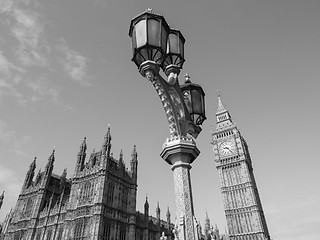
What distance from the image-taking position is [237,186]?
52.8 meters

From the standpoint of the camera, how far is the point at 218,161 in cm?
5762

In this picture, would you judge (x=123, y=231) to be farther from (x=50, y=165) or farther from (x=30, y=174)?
(x=30, y=174)

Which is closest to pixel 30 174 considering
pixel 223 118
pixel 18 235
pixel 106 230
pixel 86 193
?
pixel 18 235

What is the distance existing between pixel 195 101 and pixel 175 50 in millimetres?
1519

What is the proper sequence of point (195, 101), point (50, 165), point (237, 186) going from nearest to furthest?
point (195, 101)
point (50, 165)
point (237, 186)

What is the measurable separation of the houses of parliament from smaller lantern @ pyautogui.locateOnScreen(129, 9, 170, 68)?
104ft

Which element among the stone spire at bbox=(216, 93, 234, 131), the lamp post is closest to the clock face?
the stone spire at bbox=(216, 93, 234, 131)

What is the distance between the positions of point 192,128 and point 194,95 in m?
1.20

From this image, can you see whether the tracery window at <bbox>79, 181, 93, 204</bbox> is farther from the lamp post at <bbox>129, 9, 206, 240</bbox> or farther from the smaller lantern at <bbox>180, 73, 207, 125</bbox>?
the lamp post at <bbox>129, 9, 206, 240</bbox>

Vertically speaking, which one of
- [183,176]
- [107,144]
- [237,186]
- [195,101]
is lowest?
[183,176]

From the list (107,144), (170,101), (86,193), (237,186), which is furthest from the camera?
(237,186)

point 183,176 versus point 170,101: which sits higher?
point 170,101

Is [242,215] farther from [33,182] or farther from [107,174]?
[33,182]

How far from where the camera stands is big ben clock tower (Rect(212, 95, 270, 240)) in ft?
154
